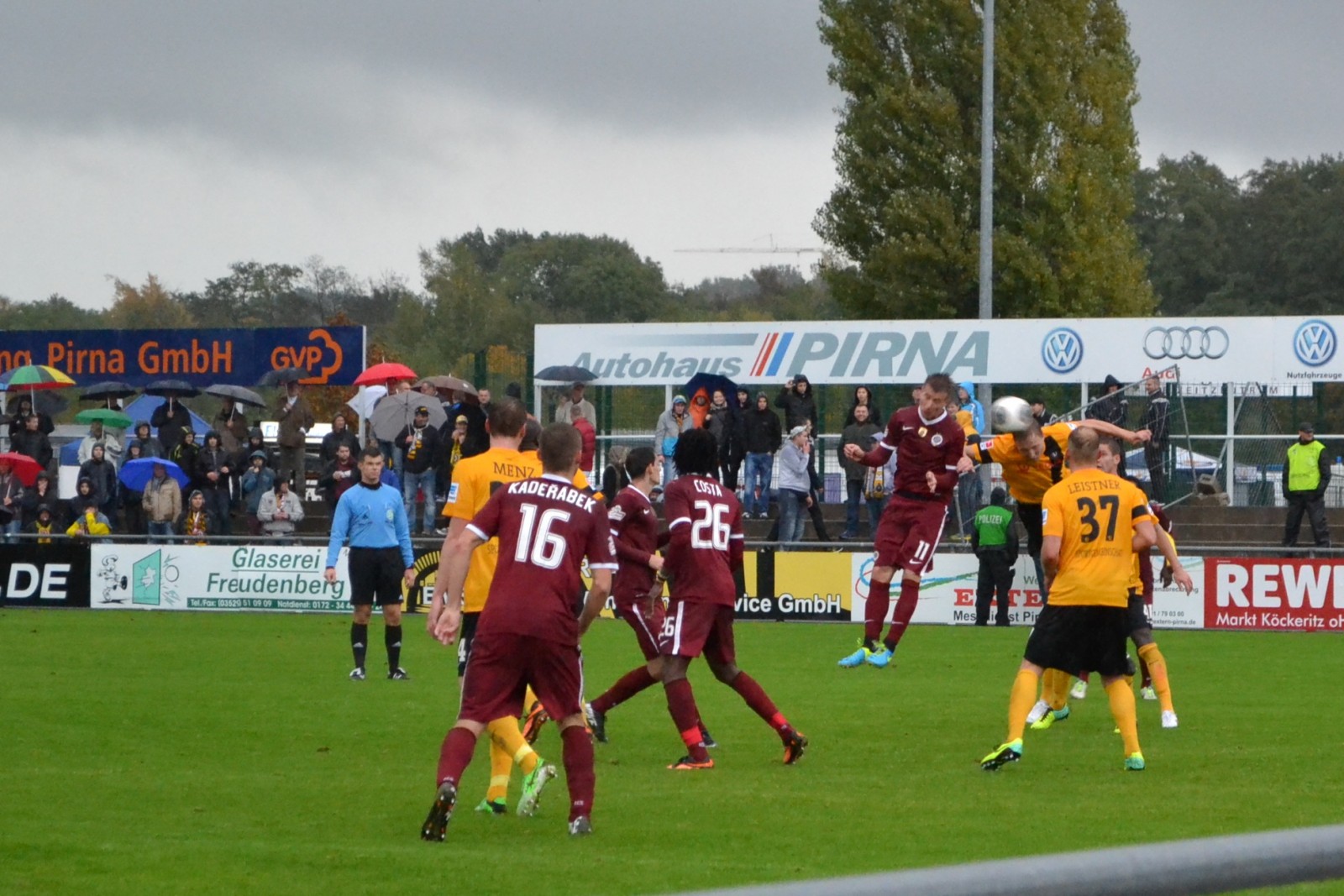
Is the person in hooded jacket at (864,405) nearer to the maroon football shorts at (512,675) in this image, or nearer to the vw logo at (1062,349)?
the vw logo at (1062,349)

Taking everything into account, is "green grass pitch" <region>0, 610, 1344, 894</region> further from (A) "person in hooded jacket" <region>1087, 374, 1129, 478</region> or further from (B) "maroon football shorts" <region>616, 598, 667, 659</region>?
(A) "person in hooded jacket" <region>1087, 374, 1129, 478</region>

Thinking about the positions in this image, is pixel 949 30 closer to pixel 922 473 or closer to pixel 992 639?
pixel 992 639

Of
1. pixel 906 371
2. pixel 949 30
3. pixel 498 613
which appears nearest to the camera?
pixel 498 613

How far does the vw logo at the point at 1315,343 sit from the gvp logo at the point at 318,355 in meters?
16.0

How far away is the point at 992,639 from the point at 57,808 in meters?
14.2

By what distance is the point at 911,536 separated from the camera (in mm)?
14328

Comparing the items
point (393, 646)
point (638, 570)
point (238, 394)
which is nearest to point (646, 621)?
point (638, 570)

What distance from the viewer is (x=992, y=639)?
837 inches

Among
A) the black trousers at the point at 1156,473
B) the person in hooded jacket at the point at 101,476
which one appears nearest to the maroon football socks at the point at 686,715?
the black trousers at the point at 1156,473

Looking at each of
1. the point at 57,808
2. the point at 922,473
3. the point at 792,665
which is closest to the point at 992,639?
the point at 792,665

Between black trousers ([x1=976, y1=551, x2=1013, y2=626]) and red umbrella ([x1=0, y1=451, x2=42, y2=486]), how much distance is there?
1392cm

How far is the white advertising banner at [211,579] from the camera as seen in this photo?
26266 millimetres

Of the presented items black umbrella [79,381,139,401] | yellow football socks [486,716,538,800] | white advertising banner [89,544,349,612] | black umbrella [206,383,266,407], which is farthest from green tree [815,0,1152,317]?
yellow football socks [486,716,538,800]

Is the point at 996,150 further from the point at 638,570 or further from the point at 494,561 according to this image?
the point at 494,561
